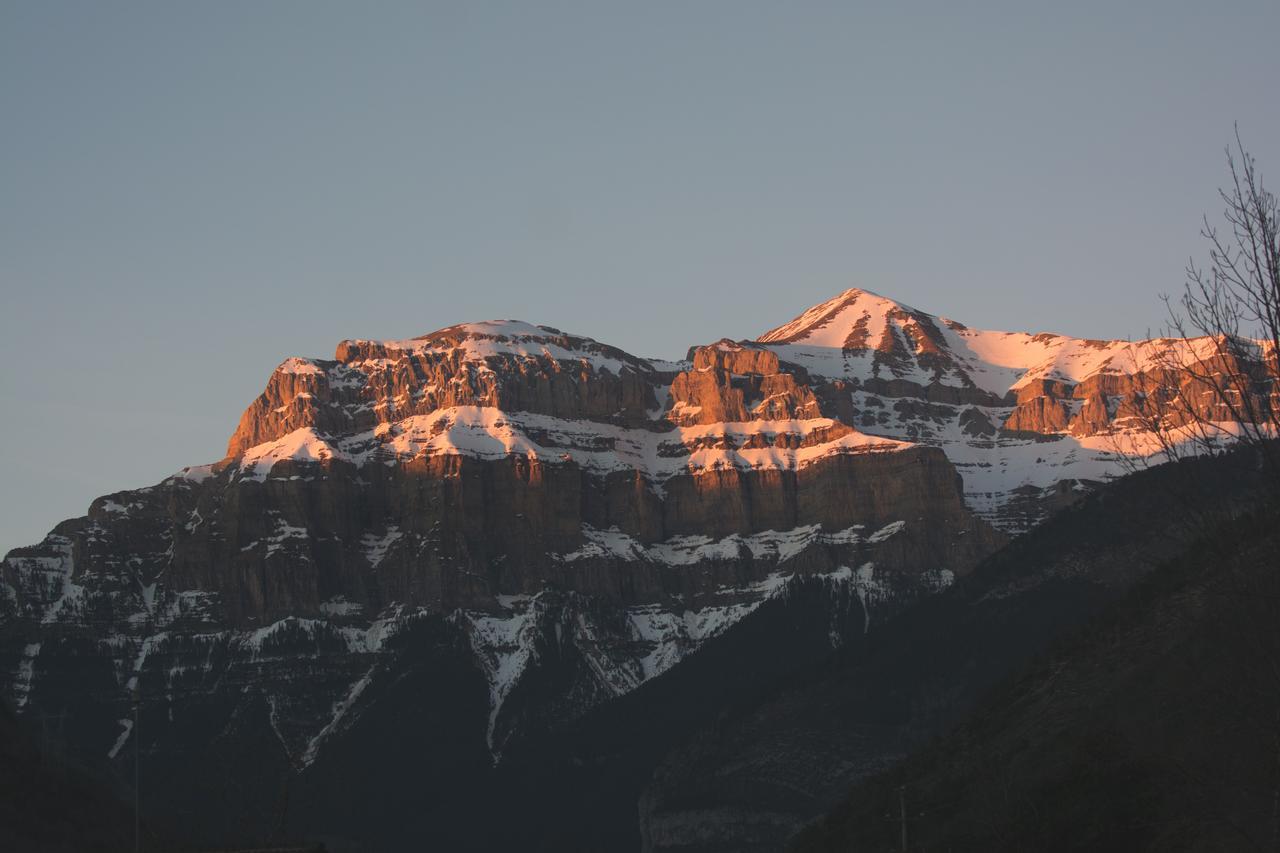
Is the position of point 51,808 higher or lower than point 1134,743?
lower

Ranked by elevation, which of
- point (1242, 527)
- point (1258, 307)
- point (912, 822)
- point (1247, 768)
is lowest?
point (912, 822)

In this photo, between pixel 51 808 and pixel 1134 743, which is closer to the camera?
pixel 1134 743

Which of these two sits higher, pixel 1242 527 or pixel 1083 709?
pixel 1242 527

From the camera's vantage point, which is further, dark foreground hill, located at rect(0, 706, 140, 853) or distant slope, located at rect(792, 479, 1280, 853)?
dark foreground hill, located at rect(0, 706, 140, 853)

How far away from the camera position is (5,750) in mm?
177750

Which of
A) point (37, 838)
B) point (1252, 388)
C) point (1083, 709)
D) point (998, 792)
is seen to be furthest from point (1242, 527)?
point (37, 838)

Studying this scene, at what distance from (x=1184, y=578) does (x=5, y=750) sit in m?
91.8

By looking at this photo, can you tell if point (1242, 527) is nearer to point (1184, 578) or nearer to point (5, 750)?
point (1184, 578)

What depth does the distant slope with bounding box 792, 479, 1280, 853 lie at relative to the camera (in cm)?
6025

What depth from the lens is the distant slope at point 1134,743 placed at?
6025 cm

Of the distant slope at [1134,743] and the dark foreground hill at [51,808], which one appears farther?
the dark foreground hill at [51,808]

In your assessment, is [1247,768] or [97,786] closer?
[1247,768]

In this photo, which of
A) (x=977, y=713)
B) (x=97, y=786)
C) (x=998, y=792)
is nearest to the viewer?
(x=998, y=792)

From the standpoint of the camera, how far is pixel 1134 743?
301 feet
